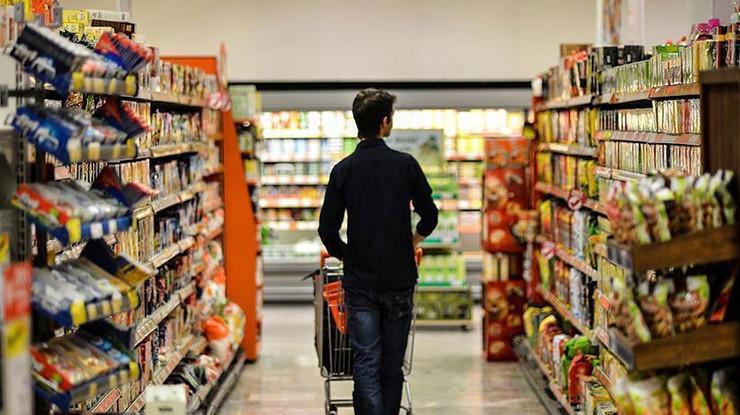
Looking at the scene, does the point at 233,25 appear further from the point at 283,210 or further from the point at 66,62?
the point at 66,62

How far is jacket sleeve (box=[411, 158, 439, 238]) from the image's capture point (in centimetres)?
538

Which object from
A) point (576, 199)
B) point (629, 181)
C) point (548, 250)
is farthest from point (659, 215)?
point (548, 250)

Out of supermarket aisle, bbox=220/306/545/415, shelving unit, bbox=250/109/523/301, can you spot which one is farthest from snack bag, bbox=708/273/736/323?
Answer: shelving unit, bbox=250/109/523/301

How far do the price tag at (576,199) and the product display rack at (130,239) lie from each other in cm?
254

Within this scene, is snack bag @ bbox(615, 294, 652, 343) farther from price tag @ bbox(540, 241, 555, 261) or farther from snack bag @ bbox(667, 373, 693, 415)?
price tag @ bbox(540, 241, 555, 261)

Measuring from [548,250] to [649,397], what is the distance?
4799 millimetres

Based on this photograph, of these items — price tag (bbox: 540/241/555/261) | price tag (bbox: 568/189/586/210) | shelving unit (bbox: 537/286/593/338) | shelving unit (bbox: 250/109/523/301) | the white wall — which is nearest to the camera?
shelving unit (bbox: 537/286/593/338)

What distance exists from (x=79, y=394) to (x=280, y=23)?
9.67m

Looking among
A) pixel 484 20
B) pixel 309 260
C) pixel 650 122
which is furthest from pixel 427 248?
pixel 650 122

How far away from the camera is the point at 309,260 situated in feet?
41.9

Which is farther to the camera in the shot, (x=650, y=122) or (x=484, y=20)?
(x=484, y=20)

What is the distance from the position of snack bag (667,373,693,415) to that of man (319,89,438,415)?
205 cm

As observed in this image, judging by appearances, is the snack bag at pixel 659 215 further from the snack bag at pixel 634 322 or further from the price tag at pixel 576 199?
the price tag at pixel 576 199

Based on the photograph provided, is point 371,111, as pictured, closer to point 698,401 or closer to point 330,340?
point 330,340
